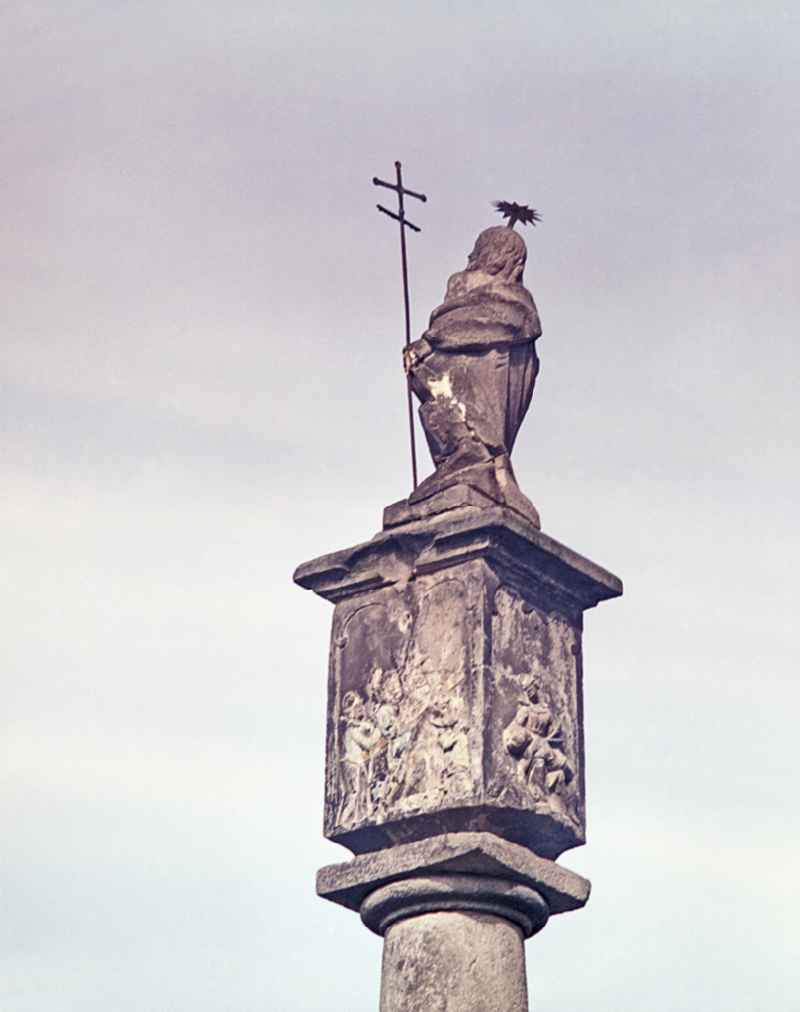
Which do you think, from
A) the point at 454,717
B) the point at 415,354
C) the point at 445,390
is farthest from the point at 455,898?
the point at 415,354

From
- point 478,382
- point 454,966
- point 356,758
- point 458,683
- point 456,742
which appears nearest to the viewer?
point 454,966

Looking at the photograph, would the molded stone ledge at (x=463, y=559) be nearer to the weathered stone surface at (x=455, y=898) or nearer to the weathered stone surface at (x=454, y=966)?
the weathered stone surface at (x=455, y=898)

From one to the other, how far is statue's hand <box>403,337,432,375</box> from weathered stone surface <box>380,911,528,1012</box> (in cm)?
298

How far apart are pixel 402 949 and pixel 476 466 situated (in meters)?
2.51

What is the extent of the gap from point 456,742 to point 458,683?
0.99 ft

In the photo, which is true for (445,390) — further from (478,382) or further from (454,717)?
(454,717)

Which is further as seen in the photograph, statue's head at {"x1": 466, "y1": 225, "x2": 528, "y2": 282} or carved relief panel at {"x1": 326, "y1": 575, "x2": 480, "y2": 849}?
statue's head at {"x1": 466, "y1": 225, "x2": 528, "y2": 282}

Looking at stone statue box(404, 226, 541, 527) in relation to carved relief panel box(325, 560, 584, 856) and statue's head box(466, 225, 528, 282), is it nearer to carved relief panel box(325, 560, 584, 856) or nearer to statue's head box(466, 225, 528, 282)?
statue's head box(466, 225, 528, 282)

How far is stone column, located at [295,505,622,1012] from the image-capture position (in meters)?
11.4

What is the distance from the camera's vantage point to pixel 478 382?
41.3ft

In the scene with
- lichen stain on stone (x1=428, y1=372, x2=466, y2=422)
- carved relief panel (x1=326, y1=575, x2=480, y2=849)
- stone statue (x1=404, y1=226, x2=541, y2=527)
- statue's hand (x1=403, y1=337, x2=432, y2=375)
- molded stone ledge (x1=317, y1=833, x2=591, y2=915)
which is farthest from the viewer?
statue's hand (x1=403, y1=337, x2=432, y2=375)

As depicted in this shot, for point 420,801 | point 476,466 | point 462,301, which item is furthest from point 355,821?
point 462,301

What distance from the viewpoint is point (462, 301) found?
42.1ft

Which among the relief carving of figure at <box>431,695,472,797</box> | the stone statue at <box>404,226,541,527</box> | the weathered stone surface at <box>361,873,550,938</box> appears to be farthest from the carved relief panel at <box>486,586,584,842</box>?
the stone statue at <box>404,226,541,527</box>
